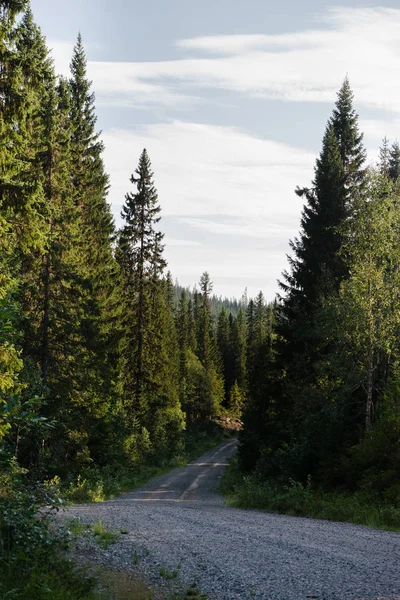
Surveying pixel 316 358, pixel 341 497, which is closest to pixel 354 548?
pixel 341 497

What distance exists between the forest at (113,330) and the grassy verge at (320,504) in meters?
0.67

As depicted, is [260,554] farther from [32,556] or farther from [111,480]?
[111,480]

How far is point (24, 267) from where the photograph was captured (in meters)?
23.0

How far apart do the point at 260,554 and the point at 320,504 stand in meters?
8.14

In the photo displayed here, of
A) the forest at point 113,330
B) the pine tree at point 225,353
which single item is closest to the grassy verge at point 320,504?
the forest at point 113,330

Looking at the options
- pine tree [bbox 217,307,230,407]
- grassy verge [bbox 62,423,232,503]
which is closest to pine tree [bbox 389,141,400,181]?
grassy verge [bbox 62,423,232,503]

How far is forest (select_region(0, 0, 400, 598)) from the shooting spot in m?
12.9

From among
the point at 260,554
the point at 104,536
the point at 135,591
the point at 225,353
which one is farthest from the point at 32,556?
the point at 225,353

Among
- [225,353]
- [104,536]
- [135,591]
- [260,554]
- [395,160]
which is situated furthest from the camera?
[225,353]

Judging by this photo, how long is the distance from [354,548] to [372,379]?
431 inches

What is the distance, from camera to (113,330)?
3650cm

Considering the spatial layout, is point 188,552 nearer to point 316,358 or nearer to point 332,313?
point 332,313

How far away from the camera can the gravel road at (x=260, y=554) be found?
7.64 meters

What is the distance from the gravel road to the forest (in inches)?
77.3
